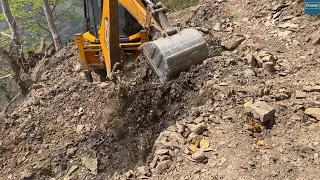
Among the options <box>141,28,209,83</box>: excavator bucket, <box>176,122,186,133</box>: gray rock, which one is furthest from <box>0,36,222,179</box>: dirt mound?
<box>176,122,186,133</box>: gray rock

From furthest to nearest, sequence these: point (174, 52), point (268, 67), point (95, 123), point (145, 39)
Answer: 1. point (95, 123)
2. point (145, 39)
3. point (268, 67)
4. point (174, 52)

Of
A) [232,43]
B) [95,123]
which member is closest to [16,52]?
[95,123]

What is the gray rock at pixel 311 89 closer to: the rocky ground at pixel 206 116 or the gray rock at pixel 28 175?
the rocky ground at pixel 206 116

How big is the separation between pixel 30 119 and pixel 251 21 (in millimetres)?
4428

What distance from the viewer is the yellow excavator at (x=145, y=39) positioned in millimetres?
4152

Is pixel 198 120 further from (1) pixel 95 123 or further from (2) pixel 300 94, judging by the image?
(1) pixel 95 123

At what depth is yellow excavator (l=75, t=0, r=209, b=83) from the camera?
4.15m

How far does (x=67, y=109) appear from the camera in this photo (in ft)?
20.0

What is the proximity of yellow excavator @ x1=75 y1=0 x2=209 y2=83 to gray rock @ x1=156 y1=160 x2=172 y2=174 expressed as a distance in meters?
1.13

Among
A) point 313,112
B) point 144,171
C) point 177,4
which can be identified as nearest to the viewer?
point 144,171

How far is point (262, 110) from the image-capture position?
142 inches

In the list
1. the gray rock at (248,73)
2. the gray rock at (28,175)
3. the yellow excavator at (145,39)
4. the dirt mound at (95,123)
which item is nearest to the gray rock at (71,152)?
the dirt mound at (95,123)

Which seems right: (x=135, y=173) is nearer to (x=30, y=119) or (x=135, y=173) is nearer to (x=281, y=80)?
(x=281, y=80)

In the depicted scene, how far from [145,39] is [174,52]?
1.40 metres
